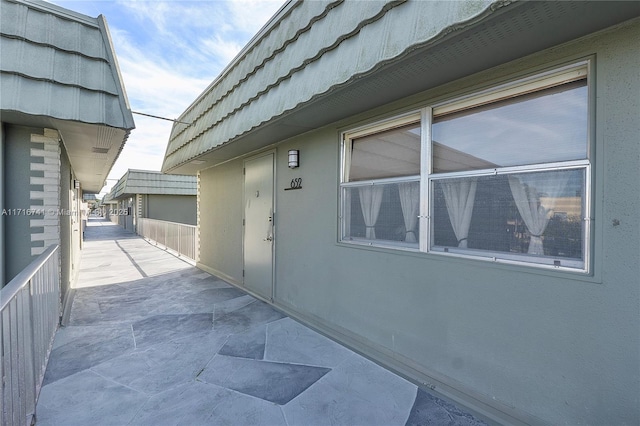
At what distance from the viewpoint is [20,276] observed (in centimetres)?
182

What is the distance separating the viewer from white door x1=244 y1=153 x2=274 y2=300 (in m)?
4.50

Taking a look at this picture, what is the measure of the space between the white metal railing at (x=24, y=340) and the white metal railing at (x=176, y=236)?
5.05 metres

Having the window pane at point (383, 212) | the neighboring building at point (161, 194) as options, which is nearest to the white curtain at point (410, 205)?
the window pane at point (383, 212)

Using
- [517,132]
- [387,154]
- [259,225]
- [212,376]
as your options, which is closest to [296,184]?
[259,225]

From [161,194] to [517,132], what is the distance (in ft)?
58.3

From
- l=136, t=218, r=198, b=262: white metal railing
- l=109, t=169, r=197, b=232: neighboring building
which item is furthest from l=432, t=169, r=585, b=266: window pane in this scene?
l=109, t=169, r=197, b=232: neighboring building

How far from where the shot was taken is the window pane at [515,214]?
176 centimetres

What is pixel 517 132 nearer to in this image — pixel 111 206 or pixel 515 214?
pixel 515 214

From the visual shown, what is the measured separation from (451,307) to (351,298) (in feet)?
3.75

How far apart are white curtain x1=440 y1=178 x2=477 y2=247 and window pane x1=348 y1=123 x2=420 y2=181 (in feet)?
1.18

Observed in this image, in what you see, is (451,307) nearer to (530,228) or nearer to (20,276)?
(530,228)

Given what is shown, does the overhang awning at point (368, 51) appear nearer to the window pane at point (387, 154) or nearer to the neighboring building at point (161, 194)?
the window pane at point (387, 154)

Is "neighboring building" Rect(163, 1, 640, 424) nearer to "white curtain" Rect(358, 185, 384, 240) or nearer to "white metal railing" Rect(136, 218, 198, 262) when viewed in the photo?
"white curtain" Rect(358, 185, 384, 240)

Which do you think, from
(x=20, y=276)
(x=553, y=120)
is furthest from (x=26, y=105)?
(x=553, y=120)
